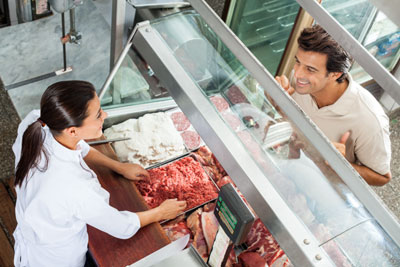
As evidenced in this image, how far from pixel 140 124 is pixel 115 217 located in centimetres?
72

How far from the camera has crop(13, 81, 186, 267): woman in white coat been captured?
1.93 m

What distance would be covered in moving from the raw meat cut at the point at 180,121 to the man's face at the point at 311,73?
0.68 metres

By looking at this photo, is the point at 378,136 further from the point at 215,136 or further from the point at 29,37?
the point at 29,37

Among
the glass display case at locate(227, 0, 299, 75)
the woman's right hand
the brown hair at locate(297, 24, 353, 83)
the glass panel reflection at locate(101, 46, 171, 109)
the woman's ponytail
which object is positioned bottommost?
the glass display case at locate(227, 0, 299, 75)

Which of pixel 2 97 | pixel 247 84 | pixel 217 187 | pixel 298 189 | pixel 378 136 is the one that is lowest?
pixel 2 97

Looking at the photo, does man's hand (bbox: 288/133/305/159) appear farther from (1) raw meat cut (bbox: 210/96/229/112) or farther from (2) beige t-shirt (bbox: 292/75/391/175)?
(2) beige t-shirt (bbox: 292/75/391/175)

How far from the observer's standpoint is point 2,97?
13.5ft

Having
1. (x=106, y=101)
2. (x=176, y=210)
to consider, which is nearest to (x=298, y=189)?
(x=176, y=210)

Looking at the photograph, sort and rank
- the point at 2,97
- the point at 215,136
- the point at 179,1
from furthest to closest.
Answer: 1. the point at 2,97
2. the point at 179,1
3. the point at 215,136

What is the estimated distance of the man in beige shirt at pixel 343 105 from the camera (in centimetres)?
248

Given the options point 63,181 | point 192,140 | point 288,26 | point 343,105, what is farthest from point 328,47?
point 288,26

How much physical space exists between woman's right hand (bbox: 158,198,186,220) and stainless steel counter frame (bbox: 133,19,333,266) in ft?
1.61

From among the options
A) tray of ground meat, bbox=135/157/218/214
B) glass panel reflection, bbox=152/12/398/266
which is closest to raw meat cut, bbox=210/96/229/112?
glass panel reflection, bbox=152/12/398/266

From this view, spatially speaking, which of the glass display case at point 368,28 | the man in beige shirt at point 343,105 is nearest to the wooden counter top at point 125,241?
the man in beige shirt at point 343,105
